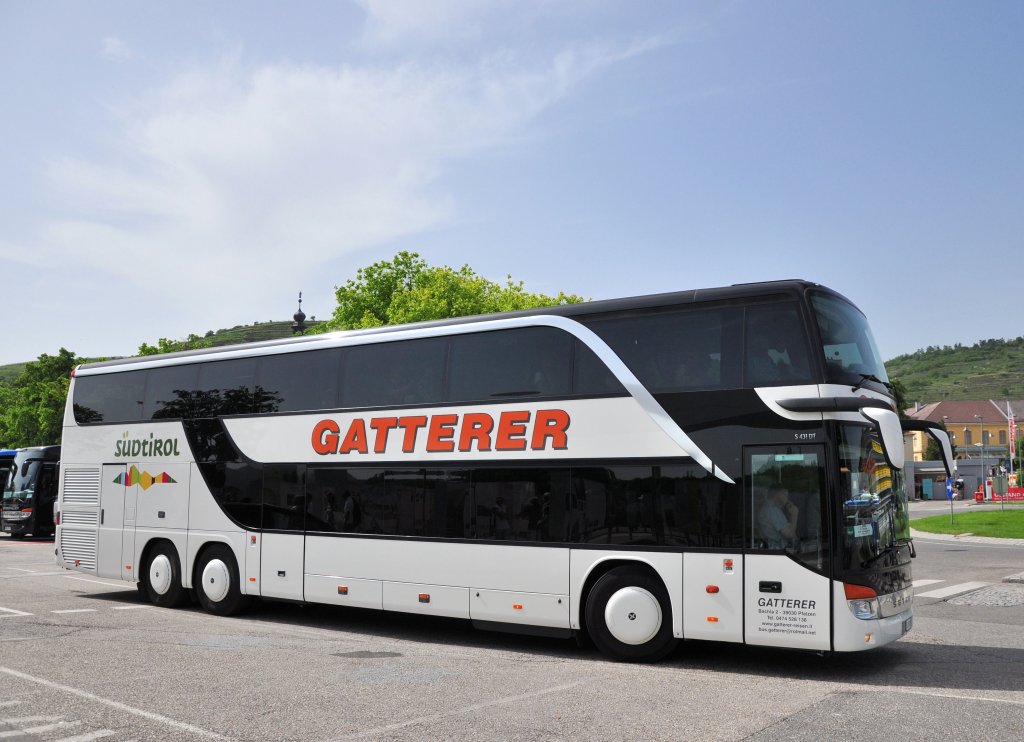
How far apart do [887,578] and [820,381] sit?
81.1 inches

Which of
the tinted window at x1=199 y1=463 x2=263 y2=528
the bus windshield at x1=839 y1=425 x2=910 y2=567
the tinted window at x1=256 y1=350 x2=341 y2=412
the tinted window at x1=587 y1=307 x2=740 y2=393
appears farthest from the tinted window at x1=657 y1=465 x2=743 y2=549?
the tinted window at x1=199 y1=463 x2=263 y2=528

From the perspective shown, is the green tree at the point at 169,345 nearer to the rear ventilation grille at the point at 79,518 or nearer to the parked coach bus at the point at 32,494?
the parked coach bus at the point at 32,494

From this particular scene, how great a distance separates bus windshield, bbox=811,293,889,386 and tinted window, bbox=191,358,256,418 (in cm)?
836

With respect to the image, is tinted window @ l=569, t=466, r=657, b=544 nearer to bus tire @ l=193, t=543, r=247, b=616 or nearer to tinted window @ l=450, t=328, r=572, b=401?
tinted window @ l=450, t=328, r=572, b=401

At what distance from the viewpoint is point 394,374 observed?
12117 millimetres

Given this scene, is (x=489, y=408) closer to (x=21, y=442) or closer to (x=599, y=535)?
(x=599, y=535)

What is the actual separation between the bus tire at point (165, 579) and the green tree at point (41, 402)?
229 ft

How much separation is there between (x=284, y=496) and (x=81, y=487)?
535 centimetres

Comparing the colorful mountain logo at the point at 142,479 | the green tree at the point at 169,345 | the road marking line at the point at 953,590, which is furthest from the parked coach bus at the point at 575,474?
the green tree at the point at 169,345

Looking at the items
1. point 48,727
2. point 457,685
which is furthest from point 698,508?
point 48,727

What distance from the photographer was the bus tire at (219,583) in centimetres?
1369

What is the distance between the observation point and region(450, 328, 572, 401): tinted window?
419 inches

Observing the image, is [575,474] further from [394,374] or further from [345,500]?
[345,500]

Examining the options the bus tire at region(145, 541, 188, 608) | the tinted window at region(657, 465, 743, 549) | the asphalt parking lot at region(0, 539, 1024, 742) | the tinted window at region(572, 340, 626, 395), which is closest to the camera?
the asphalt parking lot at region(0, 539, 1024, 742)
